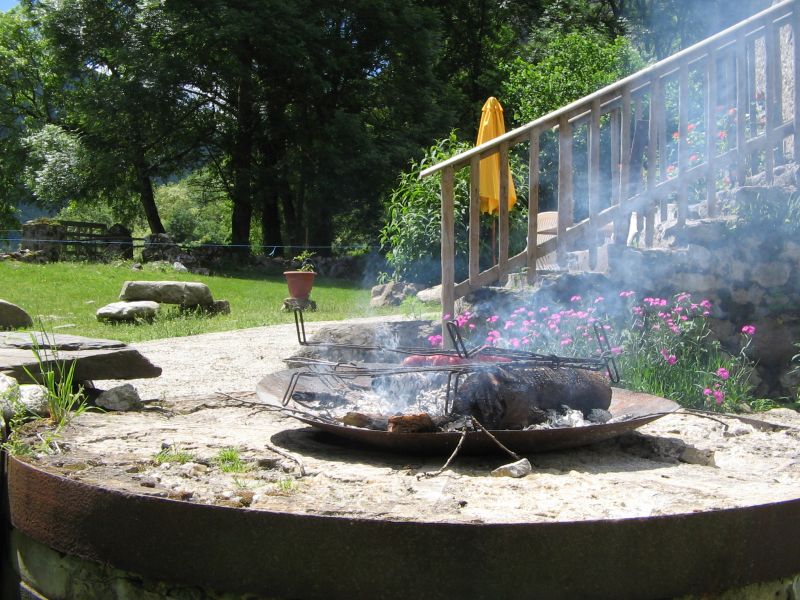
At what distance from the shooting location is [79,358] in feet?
14.2

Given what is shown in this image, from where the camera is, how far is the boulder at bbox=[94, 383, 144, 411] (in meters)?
4.42

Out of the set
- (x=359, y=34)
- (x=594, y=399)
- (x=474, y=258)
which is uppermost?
(x=359, y=34)

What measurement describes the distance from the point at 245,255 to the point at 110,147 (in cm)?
546

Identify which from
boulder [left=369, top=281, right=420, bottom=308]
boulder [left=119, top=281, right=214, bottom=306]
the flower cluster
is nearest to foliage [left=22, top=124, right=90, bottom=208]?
boulder [left=119, top=281, right=214, bottom=306]

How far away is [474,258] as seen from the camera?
5957 mm

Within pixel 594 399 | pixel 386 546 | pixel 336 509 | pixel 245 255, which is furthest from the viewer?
pixel 245 255

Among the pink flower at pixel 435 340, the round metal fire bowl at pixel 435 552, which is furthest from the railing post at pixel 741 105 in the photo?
the round metal fire bowl at pixel 435 552

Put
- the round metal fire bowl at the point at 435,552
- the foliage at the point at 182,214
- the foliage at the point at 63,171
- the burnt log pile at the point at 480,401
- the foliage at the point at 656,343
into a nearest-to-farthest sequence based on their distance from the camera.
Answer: the round metal fire bowl at the point at 435,552 → the burnt log pile at the point at 480,401 → the foliage at the point at 656,343 → the foliage at the point at 63,171 → the foliage at the point at 182,214

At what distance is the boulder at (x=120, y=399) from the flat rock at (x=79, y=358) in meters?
0.08

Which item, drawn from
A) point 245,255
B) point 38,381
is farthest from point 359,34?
point 38,381

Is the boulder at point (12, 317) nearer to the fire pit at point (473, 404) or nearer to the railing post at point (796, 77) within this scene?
the fire pit at point (473, 404)

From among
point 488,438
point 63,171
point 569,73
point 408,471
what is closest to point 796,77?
point 488,438

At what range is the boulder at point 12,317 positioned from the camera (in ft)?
31.4

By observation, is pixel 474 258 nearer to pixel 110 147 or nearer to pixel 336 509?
pixel 336 509
